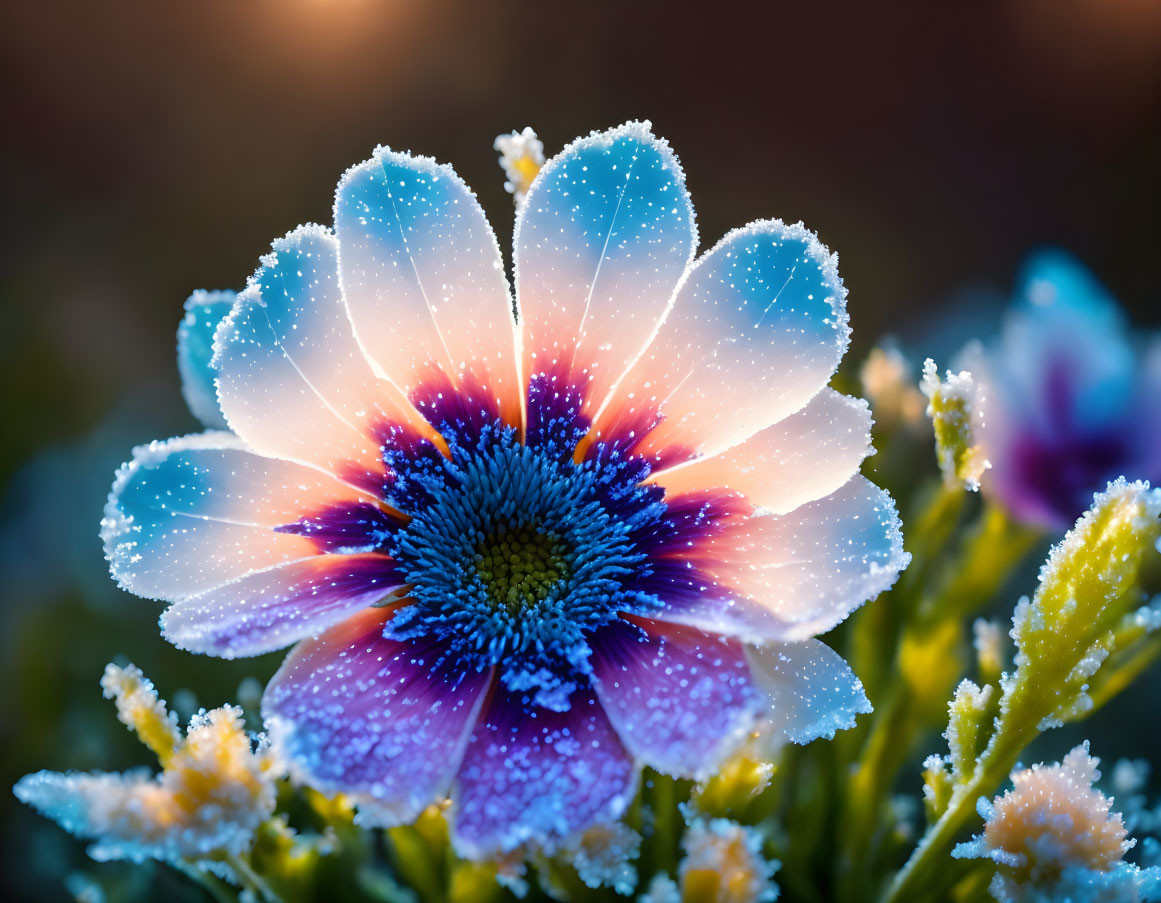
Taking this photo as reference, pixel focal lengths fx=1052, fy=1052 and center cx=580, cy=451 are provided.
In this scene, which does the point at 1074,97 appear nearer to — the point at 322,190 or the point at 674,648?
the point at 322,190

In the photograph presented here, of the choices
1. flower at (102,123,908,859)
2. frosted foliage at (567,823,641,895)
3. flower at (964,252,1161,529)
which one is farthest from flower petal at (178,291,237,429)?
flower at (964,252,1161,529)

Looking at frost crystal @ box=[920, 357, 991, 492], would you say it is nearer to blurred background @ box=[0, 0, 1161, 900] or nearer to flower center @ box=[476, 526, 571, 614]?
flower center @ box=[476, 526, 571, 614]

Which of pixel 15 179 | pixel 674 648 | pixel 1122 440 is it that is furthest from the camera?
pixel 15 179

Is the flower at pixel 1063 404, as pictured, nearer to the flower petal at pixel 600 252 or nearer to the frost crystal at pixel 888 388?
the frost crystal at pixel 888 388

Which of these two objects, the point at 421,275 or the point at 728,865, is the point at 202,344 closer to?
the point at 421,275

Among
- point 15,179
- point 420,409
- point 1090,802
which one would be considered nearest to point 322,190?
point 15,179

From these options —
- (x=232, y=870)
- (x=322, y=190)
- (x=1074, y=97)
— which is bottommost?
(x=232, y=870)

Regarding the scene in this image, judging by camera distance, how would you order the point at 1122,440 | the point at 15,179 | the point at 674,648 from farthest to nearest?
the point at 15,179
the point at 1122,440
the point at 674,648

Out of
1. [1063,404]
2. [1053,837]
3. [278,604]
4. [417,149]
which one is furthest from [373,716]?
[417,149]
